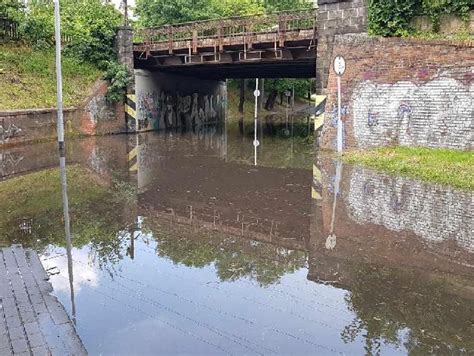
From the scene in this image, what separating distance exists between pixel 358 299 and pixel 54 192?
865 cm

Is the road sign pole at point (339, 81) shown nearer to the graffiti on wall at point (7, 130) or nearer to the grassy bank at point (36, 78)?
the graffiti on wall at point (7, 130)

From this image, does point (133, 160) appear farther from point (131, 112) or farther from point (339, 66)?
point (131, 112)

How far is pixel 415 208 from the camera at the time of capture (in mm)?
10047

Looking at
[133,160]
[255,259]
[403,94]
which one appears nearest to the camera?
[255,259]

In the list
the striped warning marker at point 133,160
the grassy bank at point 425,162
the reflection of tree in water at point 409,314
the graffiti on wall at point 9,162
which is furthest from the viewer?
the striped warning marker at point 133,160

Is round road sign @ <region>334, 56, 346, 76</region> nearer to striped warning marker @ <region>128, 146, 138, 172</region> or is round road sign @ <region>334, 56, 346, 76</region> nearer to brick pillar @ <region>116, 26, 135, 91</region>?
striped warning marker @ <region>128, 146, 138, 172</region>

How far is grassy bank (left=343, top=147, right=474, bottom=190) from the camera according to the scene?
12.5 metres

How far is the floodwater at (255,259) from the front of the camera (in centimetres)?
506

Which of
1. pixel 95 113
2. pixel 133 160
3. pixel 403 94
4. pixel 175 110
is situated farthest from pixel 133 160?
pixel 175 110

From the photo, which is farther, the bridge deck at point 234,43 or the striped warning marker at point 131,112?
the striped warning marker at point 131,112

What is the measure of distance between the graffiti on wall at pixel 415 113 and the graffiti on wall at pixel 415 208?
356 cm

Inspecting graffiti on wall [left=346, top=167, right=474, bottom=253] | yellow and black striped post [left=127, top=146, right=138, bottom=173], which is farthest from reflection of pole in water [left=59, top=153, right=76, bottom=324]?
graffiti on wall [left=346, top=167, right=474, bottom=253]

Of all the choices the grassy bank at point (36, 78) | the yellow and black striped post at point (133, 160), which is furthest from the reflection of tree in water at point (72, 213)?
the grassy bank at point (36, 78)

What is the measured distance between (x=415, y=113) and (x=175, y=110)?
20.3 meters
